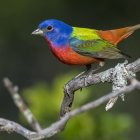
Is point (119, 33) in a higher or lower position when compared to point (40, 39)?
higher

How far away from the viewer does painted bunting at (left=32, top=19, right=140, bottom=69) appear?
5.73 meters

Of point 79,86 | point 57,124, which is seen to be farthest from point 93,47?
point 57,124

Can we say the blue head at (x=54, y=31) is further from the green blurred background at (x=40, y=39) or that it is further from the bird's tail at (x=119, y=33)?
the green blurred background at (x=40, y=39)

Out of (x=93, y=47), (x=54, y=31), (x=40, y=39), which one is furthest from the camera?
(x=40, y=39)

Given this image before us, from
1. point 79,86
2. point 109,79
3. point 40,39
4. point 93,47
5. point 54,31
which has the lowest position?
point 40,39

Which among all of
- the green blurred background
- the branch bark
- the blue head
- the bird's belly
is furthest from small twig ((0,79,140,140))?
the green blurred background

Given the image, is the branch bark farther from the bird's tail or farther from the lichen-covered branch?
the bird's tail

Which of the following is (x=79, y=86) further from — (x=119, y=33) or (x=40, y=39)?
(x=40, y=39)

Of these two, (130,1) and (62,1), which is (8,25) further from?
(130,1)

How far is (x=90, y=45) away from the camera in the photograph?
19.4 feet

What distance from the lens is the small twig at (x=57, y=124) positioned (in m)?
3.16

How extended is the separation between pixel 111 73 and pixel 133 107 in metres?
5.20

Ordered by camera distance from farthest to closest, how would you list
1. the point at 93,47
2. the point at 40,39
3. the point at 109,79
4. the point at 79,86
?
the point at 40,39 → the point at 93,47 → the point at 79,86 → the point at 109,79

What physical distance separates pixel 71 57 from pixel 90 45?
264 millimetres
